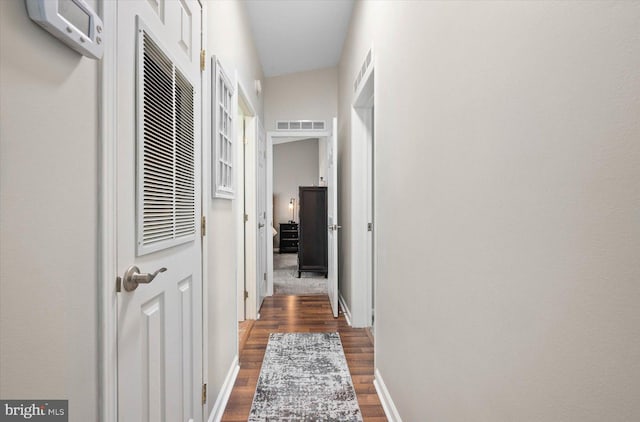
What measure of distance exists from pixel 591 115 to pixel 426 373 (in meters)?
1.13

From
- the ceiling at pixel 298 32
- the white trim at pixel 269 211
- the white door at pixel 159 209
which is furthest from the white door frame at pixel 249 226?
the white door at pixel 159 209

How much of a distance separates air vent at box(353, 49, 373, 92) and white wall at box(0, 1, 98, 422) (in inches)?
77.5

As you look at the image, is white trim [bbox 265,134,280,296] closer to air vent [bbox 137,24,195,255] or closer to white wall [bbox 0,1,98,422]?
air vent [bbox 137,24,195,255]

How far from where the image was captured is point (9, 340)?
1.89 feet

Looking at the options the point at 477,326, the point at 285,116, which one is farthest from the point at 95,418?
the point at 285,116

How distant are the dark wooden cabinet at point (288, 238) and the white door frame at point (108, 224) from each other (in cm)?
769

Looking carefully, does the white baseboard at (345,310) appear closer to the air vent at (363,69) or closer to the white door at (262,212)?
the white door at (262,212)

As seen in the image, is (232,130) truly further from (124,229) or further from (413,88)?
(124,229)

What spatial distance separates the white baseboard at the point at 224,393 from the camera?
1.85 meters

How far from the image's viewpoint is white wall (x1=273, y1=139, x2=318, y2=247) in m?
9.07

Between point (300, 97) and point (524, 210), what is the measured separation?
3.99 meters

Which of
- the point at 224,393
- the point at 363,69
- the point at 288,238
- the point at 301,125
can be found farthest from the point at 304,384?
the point at 288,238

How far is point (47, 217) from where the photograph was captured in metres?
0.67

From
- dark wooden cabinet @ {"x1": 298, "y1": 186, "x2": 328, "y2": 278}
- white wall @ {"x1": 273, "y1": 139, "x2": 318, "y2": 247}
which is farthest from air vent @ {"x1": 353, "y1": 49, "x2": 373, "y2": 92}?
white wall @ {"x1": 273, "y1": 139, "x2": 318, "y2": 247}
